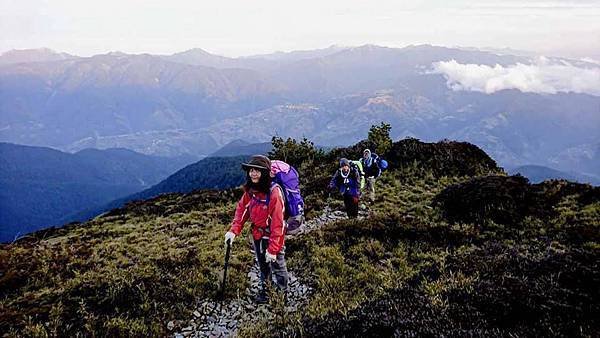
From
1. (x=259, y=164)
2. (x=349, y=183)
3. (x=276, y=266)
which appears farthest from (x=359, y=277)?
(x=349, y=183)

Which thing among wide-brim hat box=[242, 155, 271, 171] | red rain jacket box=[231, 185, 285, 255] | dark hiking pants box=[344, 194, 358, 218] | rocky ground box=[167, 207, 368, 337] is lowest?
dark hiking pants box=[344, 194, 358, 218]

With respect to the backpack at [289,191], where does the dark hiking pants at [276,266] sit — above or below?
below

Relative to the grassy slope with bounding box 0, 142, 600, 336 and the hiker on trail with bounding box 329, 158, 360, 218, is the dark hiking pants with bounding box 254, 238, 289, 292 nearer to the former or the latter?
the grassy slope with bounding box 0, 142, 600, 336

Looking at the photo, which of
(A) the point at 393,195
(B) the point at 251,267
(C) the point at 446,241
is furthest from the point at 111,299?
(A) the point at 393,195

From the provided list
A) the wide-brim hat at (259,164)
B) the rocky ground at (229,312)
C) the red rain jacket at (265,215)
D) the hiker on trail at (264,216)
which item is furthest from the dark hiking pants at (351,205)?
the wide-brim hat at (259,164)

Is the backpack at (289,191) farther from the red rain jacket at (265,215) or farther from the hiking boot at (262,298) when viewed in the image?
the hiking boot at (262,298)

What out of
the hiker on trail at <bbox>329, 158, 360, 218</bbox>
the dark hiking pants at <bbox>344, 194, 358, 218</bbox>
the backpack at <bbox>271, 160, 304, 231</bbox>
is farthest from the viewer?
the dark hiking pants at <bbox>344, 194, 358, 218</bbox>

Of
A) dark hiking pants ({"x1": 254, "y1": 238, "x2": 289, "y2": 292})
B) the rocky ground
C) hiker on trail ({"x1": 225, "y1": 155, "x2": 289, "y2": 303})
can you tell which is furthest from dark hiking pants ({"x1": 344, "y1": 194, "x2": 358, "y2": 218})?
dark hiking pants ({"x1": 254, "y1": 238, "x2": 289, "y2": 292})

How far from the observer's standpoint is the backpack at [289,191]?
24.7 feet

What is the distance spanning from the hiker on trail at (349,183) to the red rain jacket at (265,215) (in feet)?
23.4

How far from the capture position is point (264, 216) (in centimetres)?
771

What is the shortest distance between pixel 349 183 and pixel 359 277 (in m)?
6.26

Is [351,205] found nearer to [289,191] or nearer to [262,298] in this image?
[262,298]

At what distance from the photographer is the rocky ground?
298 inches
